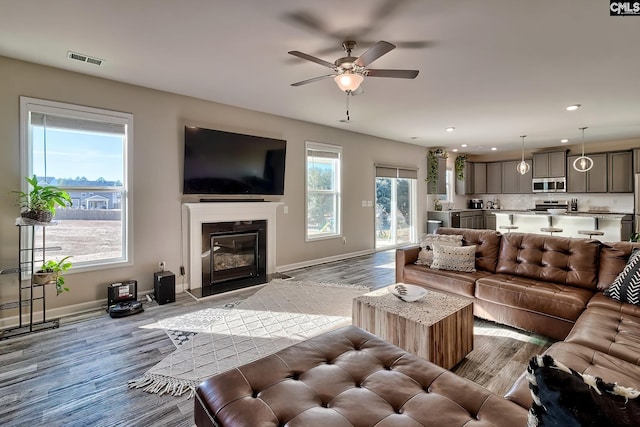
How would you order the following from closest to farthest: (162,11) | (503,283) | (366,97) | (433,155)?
(162,11), (503,283), (366,97), (433,155)

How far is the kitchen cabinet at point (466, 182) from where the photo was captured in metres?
9.35

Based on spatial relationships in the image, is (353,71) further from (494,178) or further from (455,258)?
(494,178)

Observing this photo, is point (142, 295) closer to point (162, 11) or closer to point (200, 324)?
point (200, 324)

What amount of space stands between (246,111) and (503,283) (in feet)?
13.7

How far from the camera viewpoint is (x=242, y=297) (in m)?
3.99

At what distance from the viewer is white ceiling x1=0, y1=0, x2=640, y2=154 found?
7.50ft

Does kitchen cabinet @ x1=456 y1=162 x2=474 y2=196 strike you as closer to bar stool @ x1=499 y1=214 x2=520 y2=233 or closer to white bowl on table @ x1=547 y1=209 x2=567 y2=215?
white bowl on table @ x1=547 y1=209 x2=567 y2=215

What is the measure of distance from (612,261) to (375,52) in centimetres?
280

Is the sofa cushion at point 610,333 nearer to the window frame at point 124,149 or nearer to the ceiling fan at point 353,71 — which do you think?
the ceiling fan at point 353,71

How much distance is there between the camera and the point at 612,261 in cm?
277

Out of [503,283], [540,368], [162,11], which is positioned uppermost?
[162,11]

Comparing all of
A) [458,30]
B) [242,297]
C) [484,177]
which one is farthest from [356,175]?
[484,177]

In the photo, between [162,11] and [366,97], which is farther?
[366,97]

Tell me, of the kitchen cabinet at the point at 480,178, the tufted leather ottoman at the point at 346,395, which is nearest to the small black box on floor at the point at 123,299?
the tufted leather ottoman at the point at 346,395
